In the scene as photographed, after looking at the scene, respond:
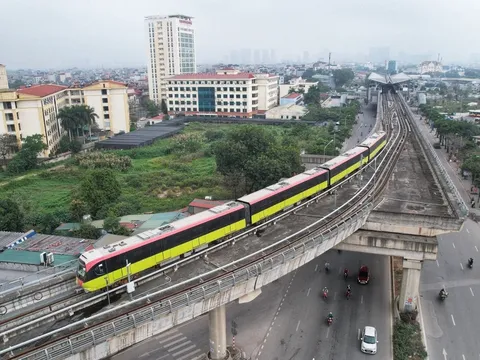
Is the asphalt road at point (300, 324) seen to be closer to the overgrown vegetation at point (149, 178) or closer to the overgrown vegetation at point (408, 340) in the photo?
the overgrown vegetation at point (408, 340)

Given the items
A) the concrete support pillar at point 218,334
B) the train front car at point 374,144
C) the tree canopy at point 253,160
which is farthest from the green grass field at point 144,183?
the concrete support pillar at point 218,334

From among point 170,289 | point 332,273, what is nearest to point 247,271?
point 170,289

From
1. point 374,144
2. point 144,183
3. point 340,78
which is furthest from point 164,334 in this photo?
point 340,78

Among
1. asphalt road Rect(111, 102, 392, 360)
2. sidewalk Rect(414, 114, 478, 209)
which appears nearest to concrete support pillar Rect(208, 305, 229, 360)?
asphalt road Rect(111, 102, 392, 360)

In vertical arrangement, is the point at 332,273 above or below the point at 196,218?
below

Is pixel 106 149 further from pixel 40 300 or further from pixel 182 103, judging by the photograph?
pixel 40 300

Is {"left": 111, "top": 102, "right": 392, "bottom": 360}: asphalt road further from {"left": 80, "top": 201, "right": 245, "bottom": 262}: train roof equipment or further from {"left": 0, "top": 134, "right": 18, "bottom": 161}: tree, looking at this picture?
{"left": 0, "top": 134, "right": 18, "bottom": 161}: tree
